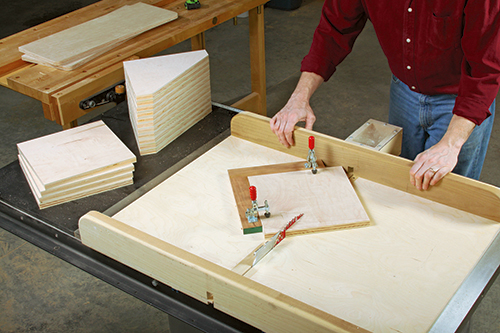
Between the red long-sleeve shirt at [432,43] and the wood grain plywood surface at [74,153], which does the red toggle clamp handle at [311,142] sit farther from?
the wood grain plywood surface at [74,153]

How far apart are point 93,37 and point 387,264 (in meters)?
1.73

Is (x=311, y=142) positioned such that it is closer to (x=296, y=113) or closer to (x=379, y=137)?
(x=296, y=113)

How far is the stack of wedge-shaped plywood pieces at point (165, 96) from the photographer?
166 cm

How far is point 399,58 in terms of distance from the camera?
1.74 metres

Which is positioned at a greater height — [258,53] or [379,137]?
[379,137]

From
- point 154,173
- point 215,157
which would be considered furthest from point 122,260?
point 215,157

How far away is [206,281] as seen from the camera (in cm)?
114

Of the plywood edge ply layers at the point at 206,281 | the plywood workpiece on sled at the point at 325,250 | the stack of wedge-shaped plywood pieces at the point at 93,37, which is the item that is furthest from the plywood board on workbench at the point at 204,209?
the stack of wedge-shaped plywood pieces at the point at 93,37

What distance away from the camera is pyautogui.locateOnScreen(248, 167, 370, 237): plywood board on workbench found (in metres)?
1.36

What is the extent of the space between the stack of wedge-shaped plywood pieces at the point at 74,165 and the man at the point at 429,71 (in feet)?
1.75

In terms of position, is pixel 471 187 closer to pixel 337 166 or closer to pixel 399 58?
pixel 337 166

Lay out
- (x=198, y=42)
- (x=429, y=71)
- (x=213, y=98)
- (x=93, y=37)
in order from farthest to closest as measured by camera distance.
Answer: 1. (x=213, y=98)
2. (x=198, y=42)
3. (x=93, y=37)
4. (x=429, y=71)

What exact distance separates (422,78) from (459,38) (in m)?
0.20

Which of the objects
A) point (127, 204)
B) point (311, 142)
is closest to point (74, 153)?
point (127, 204)
